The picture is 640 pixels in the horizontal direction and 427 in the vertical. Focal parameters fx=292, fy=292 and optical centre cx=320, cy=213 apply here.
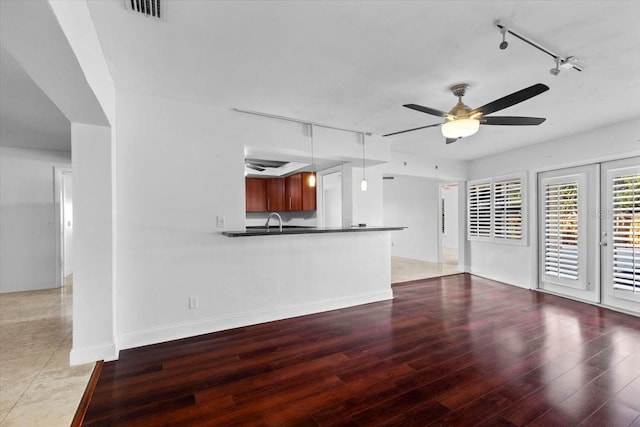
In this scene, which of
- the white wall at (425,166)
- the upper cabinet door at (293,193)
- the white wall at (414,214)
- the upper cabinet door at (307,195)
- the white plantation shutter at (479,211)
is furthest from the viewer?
the white wall at (414,214)

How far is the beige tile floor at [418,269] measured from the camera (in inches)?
245

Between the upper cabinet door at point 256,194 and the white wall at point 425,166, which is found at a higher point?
the white wall at point 425,166

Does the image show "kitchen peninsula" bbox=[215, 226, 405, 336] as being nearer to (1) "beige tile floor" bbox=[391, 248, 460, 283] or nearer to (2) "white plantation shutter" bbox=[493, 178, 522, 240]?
(1) "beige tile floor" bbox=[391, 248, 460, 283]

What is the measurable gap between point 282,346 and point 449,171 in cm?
510

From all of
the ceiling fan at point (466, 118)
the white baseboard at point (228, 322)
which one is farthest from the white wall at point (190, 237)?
the ceiling fan at point (466, 118)

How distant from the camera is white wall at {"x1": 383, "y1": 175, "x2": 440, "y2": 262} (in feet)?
26.4

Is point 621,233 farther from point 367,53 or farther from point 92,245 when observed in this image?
point 92,245

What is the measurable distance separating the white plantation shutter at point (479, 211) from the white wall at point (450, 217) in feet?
15.8

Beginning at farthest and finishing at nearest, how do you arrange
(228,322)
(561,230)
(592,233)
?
(561,230) < (592,233) < (228,322)

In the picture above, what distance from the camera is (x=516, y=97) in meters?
2.26

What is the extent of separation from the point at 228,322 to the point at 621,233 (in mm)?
5278

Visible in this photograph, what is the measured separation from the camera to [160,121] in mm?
3055

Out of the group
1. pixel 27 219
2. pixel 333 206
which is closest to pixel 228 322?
pixel 27 219

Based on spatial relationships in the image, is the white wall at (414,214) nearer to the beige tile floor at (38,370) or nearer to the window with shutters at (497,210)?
the window with shutters at (497,210)
